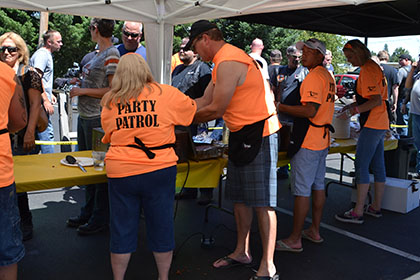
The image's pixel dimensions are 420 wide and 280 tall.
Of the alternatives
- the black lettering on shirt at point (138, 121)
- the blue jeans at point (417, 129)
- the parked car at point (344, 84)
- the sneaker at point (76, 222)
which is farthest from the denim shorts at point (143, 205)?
the parked car at point (344, 84)

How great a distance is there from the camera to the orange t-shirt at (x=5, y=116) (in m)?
1.97

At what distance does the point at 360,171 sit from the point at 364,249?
2.92 feet

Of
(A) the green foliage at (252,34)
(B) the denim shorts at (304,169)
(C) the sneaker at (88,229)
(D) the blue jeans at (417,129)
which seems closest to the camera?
(B) the denim shorts at (304,169)

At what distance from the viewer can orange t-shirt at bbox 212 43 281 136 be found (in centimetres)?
269

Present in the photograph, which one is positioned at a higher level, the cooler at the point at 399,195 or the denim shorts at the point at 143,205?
the denim shorts at the point at 143,205

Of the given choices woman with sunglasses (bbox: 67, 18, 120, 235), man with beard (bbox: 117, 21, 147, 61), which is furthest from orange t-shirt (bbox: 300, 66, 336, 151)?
man with beard (bbox: 117, 21, 147, 61)

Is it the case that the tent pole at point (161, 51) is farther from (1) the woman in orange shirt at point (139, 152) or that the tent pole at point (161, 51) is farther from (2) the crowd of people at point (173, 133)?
(1) the woman in orange shirt at point (139, 152)

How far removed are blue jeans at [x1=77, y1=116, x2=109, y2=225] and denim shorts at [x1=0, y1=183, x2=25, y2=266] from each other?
1462 millimetres

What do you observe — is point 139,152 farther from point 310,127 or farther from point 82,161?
point 310,127

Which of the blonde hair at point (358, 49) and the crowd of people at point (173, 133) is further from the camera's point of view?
the blonde hair at point (358, 49)

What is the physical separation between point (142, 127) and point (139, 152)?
0.15 metres

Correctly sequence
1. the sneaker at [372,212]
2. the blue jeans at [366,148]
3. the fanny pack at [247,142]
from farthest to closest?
1. the sneaker at [372,212]
2. the blue jeans at [366,148]
3. the fanny pack at [247,142]

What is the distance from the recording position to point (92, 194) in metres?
3.86

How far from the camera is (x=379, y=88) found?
13.4 ft
